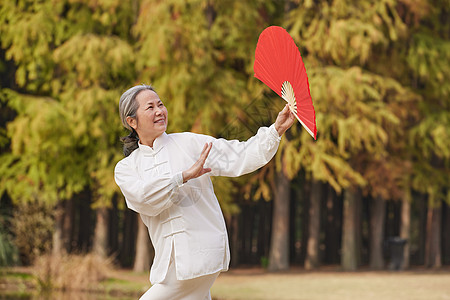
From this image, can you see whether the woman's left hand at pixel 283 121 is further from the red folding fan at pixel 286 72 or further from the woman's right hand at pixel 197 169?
the woman's right hand at pixel 197 169

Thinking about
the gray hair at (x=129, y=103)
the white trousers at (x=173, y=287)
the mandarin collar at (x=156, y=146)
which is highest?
the gray hair at (x=129, y=103)

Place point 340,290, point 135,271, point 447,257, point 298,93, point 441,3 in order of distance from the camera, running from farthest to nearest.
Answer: point 447,257
point 441,3
point 135,271
point 340,290
point 298,93

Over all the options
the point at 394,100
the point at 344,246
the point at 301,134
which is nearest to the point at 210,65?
the point at 301,134

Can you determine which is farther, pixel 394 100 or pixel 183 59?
pixel 394 100

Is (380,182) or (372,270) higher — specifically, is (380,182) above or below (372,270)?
above

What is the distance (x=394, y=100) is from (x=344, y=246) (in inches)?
169

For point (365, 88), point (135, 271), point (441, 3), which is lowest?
point (135, 271)

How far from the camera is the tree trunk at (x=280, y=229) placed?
18375 mm

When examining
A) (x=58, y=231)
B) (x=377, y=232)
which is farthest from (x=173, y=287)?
(x=377, y=232)

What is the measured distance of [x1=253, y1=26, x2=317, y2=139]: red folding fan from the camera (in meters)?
3.25

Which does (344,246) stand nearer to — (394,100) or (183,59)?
(394,100)

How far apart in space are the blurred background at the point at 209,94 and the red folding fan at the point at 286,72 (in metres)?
10.9

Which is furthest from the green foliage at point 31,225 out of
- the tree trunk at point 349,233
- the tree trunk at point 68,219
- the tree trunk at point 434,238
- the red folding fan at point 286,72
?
the red folding fan at point 286,72

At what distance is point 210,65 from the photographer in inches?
626
